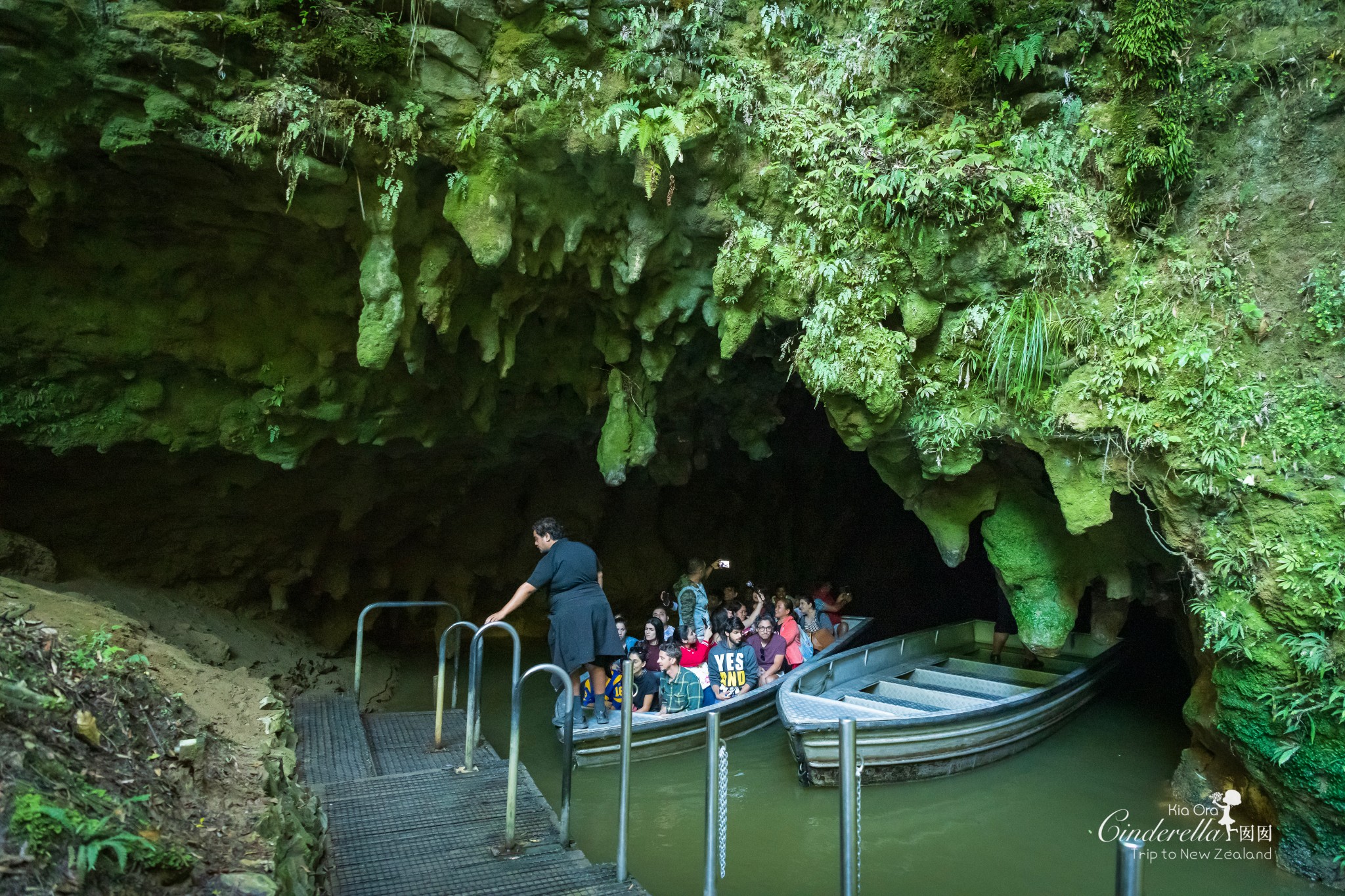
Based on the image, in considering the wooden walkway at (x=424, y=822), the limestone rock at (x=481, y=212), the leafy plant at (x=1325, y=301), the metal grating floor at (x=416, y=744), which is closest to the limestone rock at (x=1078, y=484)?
A: the leafy plant at (x=1325, y=301)

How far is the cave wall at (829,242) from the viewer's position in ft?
17.7

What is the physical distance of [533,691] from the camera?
973 centimetres

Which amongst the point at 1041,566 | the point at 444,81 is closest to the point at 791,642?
the point at 1041,566

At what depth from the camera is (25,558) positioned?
7238 millimetres

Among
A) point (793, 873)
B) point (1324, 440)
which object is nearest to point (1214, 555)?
point (1324, 440)

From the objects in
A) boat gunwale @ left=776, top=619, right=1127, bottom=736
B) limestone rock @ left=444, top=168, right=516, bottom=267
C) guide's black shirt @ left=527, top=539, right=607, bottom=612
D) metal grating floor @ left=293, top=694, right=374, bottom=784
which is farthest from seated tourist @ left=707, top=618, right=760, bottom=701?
limestone rock @ left=444, top=168, right=516, bottom=267

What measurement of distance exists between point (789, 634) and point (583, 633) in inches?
150

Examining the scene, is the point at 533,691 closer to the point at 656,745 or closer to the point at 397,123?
the point at 656,745

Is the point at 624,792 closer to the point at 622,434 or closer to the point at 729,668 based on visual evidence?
the point at 729,668

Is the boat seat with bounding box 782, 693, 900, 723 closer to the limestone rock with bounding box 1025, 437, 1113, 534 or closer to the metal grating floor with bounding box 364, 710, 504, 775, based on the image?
the limestone rock with bounding box 1025, 437, 1113, 534

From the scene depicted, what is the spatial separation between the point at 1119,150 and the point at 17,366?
926cm

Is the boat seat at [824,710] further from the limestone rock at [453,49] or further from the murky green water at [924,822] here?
the limestone rock at [453,49]

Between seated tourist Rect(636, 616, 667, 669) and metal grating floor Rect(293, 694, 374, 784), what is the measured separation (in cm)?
274

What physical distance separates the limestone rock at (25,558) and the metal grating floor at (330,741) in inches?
112
